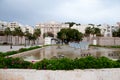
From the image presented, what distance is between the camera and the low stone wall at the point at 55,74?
23.8 ft

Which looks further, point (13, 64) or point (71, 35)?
point (71, 35)

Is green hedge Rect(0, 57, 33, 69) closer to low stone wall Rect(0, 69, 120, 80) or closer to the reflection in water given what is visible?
low stone wall Rect(0, 69, 120, 80)

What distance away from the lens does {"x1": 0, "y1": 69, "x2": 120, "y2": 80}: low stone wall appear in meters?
7.24

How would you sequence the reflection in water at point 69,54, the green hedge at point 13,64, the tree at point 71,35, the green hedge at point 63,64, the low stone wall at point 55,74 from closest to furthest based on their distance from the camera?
1. the low stone wall at point 55,74
2. the green hedge at point 63,64
3. the green hedge at point 13,64
4. the reflection in water at point 69,54
5. the tree at point 71,35

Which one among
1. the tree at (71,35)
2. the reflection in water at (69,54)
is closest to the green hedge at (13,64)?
the reflection in water at (69,54)

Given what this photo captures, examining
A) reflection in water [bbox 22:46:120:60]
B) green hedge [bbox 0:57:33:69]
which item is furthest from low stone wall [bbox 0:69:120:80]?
reflection in water [bbox 22:46:120:60]

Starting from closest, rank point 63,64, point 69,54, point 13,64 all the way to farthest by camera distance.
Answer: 1. point 63,64
2. point 13,64
3. point 69,54

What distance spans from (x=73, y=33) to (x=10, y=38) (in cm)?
2535

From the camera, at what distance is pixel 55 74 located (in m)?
7.25

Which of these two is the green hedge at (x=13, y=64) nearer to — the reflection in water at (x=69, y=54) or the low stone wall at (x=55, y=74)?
the low stone wall at (x=55, y=74)

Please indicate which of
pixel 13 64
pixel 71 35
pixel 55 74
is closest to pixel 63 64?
pixel 55 74

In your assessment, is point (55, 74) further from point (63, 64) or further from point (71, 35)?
point (71, 35)

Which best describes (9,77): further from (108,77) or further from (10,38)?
(10,38)

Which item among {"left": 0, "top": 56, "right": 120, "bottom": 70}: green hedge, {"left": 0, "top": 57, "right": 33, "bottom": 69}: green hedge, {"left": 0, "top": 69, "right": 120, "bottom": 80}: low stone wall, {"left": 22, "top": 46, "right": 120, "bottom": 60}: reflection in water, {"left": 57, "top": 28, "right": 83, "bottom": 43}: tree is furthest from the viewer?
{"left": 57, "top": 28, "right": 83, "bottom": 43}: tree
